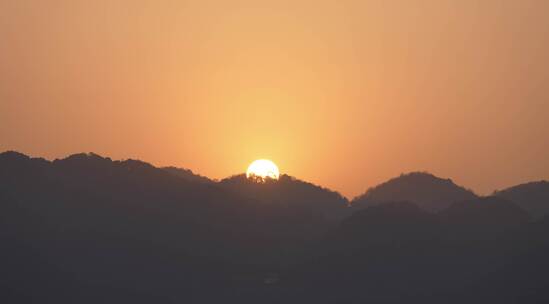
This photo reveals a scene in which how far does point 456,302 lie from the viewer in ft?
584

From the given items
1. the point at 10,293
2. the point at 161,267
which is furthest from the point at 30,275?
the point at 161,267

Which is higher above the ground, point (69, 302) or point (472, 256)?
point (472, 256)

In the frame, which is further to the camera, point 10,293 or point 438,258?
point 438,258

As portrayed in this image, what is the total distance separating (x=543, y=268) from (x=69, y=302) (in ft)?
248

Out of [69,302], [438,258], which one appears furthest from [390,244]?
[69,302]

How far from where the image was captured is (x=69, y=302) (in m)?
181

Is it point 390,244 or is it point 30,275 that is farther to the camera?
point 390,244

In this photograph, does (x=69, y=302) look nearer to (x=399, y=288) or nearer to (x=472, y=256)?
(x=399, y=288)

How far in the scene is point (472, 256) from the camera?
194 meters

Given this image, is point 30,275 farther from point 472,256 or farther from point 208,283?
point 472,256

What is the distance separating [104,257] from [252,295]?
1112 inches

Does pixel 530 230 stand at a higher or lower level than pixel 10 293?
higher

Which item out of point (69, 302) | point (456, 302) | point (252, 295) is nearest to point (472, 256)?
point (456, 302)

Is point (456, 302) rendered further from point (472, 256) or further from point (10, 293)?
point (10, 293)
